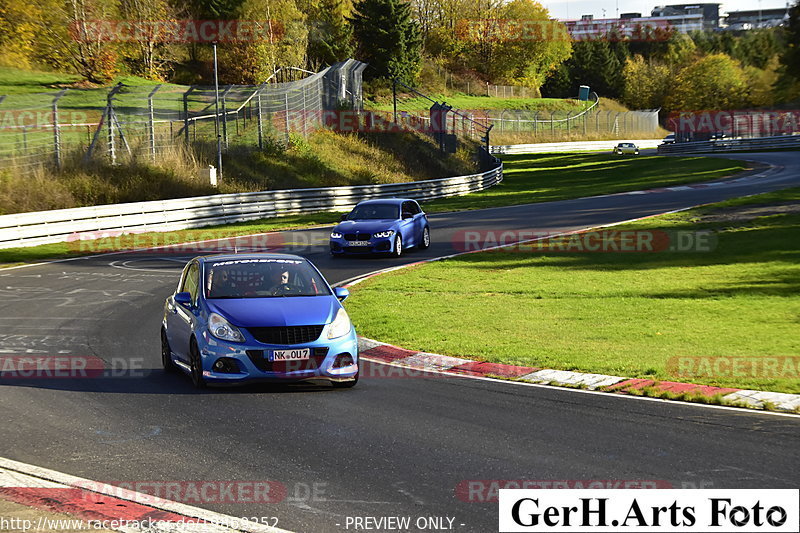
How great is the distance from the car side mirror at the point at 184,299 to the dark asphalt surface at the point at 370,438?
3.10 feet

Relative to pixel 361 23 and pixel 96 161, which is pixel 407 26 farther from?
pixel 96 161

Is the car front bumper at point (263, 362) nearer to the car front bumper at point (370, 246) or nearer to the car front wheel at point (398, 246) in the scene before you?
the car front bumper at point (370, 246)

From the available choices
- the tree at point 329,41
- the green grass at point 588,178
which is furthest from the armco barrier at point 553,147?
the green grass at point 588,178

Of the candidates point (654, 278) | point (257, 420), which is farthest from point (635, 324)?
point (257, 420)

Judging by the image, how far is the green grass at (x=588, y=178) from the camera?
44.3 meters

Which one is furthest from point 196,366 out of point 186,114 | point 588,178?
point 588,178

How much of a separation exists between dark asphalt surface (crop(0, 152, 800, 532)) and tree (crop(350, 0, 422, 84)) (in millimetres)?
87079

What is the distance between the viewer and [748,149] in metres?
76.9

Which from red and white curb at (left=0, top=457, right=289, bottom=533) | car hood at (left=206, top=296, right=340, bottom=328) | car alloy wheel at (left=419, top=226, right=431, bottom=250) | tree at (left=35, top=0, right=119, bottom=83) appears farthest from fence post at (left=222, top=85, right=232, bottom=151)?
red and white curb at (left=0, top=457, right=289, bottom=533)

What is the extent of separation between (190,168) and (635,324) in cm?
2714

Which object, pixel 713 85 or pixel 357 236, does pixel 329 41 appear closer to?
pixel 713 85

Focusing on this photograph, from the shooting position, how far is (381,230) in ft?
79.6

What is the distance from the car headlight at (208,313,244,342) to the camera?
9938 millimetres

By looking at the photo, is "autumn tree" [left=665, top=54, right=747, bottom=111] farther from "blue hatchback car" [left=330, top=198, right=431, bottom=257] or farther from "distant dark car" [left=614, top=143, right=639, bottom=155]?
"blue hatchback car" [left=330, top=198, right=431, bottom=257]
